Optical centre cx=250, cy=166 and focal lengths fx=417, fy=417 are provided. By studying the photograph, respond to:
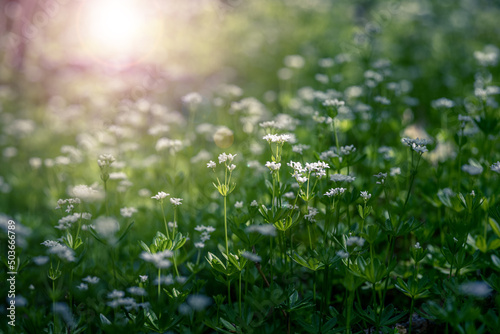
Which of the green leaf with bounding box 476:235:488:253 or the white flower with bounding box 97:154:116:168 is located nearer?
the green leaf with bounding box 476:235:488:253

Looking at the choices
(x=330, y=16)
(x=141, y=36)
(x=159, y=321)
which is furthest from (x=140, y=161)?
(x=330, y=16)

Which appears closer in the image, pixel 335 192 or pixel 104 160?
pixel 335 192

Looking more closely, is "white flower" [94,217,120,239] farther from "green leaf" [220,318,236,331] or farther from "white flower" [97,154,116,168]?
"green leaf" [220,318,236,331]

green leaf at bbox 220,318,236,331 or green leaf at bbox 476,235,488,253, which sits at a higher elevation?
green leaf at bbox 476,235,488,253

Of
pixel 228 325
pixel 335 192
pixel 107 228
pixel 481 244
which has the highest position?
pixel 335 192

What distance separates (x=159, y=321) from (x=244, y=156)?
2.17 metres

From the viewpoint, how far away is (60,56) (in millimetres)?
9312

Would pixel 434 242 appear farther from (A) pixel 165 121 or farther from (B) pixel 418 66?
(B) pixel 418 66

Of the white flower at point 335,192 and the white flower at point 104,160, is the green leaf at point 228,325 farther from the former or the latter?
the white flower at point 104,160

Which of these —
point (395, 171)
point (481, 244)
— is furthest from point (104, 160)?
point (481, 244)

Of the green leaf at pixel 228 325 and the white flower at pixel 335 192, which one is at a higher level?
the white flower at pixel 335 192

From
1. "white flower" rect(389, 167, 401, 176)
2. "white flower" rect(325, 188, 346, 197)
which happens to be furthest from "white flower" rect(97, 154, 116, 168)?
"white flower" rect(389, 167, 401, 176)

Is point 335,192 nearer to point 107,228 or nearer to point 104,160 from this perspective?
point 107,228

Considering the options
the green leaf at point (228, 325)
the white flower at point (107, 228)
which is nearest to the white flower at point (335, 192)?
the green leaf at point (228, 325)
